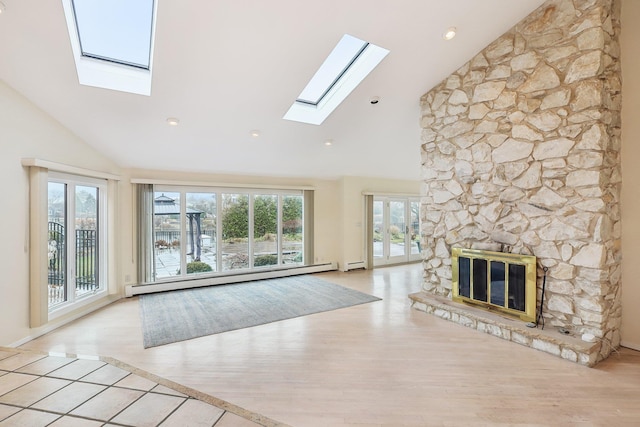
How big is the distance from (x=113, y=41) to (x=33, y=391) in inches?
129

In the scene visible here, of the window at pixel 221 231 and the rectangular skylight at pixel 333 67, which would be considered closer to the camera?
the rectangular skylight at pixel 333 67

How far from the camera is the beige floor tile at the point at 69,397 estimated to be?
1.67 metres

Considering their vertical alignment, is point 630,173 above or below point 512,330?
above

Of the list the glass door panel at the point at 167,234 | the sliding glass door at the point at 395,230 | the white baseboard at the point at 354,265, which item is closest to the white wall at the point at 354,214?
the white baseboard at the point at 354,265

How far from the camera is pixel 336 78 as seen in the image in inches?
162

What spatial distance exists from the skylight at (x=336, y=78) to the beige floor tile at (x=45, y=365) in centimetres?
365

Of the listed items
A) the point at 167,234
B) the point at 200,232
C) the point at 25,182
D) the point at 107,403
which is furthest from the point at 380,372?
the point at 167,234

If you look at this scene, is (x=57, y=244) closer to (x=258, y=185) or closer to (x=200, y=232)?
(x=200, y=232)

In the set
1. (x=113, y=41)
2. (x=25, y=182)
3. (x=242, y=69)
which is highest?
(x=113, y=41)

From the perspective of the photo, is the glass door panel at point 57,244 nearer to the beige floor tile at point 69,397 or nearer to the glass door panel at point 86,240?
the glass door panel at point 86,240

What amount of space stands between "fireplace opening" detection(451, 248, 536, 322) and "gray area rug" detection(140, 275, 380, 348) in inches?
59.7

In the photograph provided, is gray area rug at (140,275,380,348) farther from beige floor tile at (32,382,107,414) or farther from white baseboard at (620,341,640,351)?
white baseboard at (620,341,640,351)

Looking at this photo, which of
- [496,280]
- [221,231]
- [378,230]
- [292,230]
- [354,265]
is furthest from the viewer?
[378,230]

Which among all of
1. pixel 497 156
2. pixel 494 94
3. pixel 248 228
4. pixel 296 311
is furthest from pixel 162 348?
pixel 494 94
